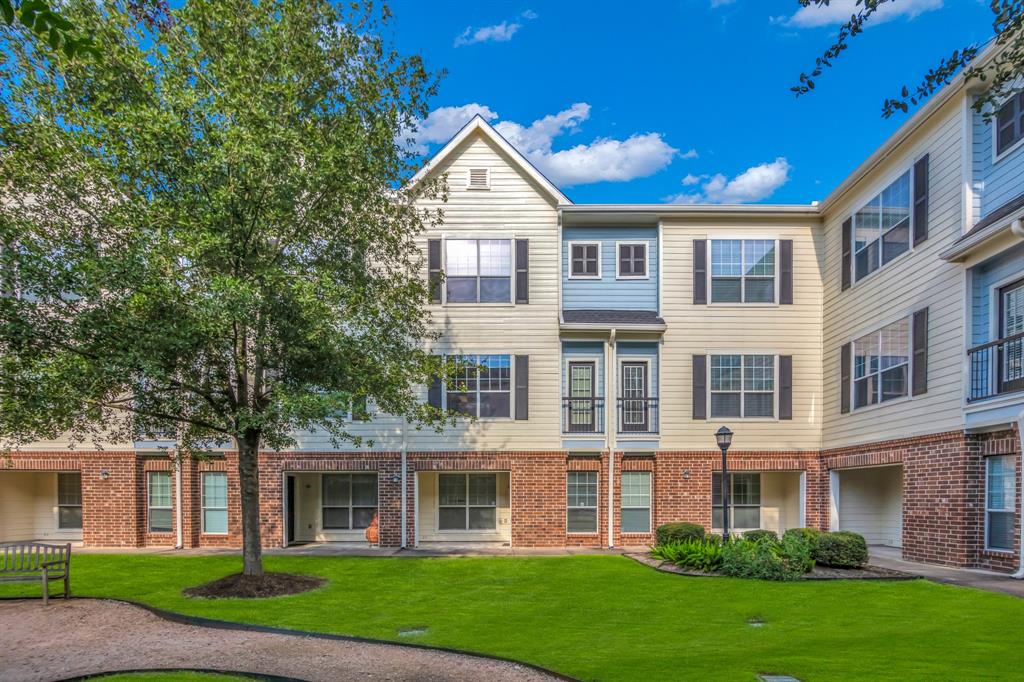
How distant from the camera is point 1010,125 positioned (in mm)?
12523

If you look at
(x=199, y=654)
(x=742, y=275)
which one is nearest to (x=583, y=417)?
(x=742, y=275)

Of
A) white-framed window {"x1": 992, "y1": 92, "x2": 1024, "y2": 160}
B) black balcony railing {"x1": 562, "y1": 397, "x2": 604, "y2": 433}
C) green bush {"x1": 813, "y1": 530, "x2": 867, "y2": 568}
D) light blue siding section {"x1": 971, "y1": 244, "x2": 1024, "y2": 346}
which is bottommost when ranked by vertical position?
green bush {"x1": 813, "y1": 530, "x2": 867, "y2": 568}

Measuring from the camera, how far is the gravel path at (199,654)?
7242 millimetres

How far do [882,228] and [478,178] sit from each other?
31.4ft

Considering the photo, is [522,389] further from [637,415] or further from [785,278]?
[785,278]

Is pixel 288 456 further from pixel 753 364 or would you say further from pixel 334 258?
pixel 753 364

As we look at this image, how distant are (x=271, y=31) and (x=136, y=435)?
7.28 m

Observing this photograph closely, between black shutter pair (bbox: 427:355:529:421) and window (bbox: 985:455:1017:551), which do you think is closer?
window (bbox: 985:455:1017:551)

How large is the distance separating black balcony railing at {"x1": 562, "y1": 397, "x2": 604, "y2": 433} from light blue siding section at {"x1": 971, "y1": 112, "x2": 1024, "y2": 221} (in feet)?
29.7

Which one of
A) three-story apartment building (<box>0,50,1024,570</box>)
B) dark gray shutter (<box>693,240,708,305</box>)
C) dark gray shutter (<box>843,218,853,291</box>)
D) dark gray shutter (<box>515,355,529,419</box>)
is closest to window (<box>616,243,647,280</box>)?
three-story apartment building (<box>0,50,1024,570</box>)

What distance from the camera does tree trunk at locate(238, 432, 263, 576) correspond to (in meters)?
12.0

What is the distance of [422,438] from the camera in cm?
1803

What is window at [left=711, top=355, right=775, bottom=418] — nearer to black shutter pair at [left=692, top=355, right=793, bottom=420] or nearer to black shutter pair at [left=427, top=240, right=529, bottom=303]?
black shutter pair at [left=692, top=355, right=793, bottom=420]

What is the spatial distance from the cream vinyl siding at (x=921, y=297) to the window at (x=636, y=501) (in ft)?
15.5
